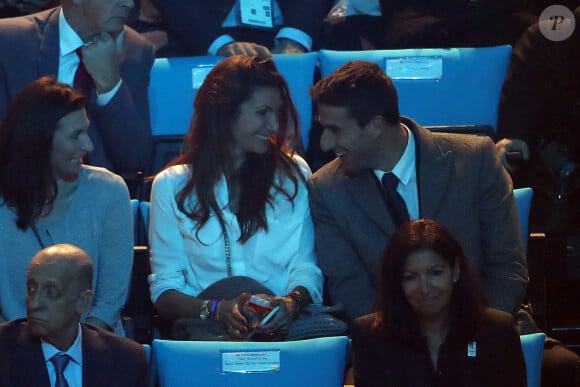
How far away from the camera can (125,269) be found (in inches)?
143

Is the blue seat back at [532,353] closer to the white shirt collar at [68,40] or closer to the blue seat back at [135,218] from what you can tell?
the blue seat back at [135,218]

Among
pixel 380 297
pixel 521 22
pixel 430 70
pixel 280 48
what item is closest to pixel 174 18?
pixel 280 48

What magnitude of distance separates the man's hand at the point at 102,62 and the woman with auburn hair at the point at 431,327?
1.48 metres

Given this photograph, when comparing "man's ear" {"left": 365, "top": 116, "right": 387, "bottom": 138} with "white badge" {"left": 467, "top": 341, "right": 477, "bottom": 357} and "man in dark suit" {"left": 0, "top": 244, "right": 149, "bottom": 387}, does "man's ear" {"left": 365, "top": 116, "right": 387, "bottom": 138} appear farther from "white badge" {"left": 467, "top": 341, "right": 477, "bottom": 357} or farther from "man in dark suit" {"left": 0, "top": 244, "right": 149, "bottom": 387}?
"man in dark suit" {"left": 0, "top": 244, "right": 149, "bottom": 387}

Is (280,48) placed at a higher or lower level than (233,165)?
higher

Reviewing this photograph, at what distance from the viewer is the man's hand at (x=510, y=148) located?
4.23 m

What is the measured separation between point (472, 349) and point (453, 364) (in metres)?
0.07

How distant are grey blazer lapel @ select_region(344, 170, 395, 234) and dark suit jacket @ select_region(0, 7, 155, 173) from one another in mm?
929

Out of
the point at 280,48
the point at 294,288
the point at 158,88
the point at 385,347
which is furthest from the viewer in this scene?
Result: the point at 280,48

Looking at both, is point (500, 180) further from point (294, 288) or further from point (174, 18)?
point (174, 18)

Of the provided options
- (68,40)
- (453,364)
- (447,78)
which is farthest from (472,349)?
(68,40)

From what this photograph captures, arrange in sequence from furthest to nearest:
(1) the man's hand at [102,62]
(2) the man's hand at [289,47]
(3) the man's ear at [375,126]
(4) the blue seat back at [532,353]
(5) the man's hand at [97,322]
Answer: (2) the man's hand at [289,47] → (1) the man's hand at [102,62] → (3) the man's ear at [375,126] → (5) the man's hand at [97,322] → (4) the blue seat back at [532,353]

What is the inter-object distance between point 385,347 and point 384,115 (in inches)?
37.9

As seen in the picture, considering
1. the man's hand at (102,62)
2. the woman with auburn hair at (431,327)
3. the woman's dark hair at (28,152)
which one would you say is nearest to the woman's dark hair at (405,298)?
the woman with auburn hair at (431,327)
